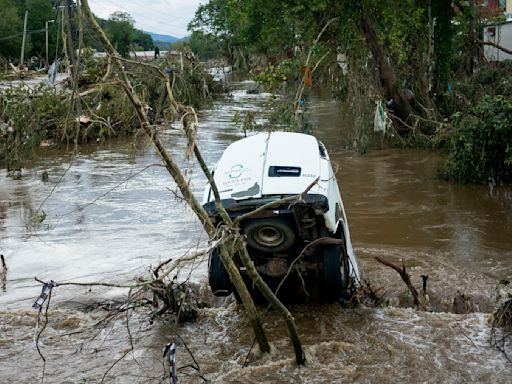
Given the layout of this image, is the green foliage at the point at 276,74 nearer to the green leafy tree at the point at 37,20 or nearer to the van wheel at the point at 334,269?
the van wheel at the point at 334,269

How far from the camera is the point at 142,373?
702cm

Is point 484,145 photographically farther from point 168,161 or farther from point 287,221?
point 168,161

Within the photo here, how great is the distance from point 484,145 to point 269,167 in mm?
7933

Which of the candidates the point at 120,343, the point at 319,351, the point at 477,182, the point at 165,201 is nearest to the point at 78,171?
the point at 165,201

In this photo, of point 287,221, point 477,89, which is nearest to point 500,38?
point 477,89

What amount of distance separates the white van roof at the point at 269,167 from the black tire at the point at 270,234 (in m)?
0.29

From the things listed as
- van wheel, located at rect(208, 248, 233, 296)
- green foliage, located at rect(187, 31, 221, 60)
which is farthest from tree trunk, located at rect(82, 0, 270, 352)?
green foliage, located at rect(187, 31, 221, 60)

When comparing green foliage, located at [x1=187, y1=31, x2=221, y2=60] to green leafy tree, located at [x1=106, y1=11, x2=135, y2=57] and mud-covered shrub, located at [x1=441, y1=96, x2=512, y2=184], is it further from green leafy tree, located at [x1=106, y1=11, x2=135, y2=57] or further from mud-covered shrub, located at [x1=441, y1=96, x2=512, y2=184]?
mud-covered shrub, located at [x1=441, y1=96, x2=512, y2=184]

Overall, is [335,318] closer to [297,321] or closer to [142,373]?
[297,321]

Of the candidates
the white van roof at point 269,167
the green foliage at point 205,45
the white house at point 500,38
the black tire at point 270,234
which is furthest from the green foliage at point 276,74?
the green foliage at point 205,45

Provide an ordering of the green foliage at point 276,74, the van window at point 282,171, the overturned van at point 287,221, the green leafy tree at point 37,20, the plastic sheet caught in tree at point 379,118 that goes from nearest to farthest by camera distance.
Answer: the overturned van at point 287,221 < the van window at point 282,171 < the green foliage at point 276,74 < the plastic sheet caught in tree at point 379,118 < the green leafy tree at point 37,20

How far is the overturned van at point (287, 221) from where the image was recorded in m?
7.14

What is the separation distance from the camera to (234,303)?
28.2 ft

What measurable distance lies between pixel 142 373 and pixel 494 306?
13.5 ft
